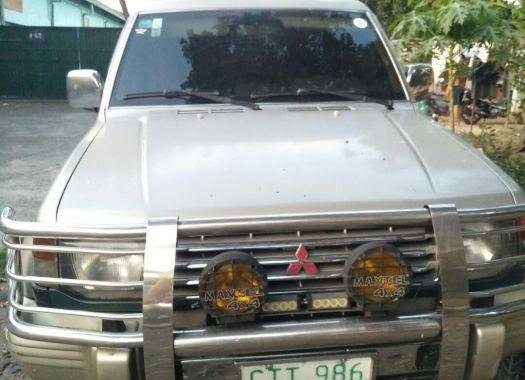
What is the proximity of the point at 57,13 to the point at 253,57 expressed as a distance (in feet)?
71.6

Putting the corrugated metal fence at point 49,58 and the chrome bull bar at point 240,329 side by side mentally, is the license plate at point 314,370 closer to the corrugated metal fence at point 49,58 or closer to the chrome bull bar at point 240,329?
the chrome bull bar at point 240,329

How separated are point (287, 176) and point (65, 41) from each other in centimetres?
1540

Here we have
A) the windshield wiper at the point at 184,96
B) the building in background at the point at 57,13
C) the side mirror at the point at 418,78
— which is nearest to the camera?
the windshield wiper at the point at 184,96

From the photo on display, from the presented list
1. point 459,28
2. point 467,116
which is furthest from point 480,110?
point 459,28

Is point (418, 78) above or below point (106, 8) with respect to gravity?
below

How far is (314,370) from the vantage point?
2119 mm

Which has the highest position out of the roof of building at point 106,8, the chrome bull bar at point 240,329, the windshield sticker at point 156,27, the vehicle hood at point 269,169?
the roof of building at point 106,8

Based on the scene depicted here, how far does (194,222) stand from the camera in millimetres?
2061

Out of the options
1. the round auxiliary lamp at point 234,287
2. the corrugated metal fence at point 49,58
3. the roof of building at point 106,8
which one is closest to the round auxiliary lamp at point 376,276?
the round auxiliary lamp at point 234,287

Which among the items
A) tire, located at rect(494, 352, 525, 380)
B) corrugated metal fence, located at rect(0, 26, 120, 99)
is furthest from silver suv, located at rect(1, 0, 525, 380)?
corrugated metal fence, located at rect(0, 26, 120, 99)

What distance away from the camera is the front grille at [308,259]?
212 cm

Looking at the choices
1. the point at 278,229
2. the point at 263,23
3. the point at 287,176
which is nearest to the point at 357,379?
the point at 278,229

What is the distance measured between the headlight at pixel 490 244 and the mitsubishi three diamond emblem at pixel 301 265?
0.62 meters

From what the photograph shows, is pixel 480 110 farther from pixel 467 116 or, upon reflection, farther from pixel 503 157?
pixel 503 157
